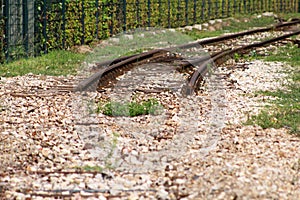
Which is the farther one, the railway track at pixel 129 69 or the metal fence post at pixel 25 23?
the metal fence post at pixel 25 23

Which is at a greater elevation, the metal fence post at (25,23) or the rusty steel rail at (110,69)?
the metal fence post at (25,23)

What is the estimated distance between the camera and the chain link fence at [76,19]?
14.7 m

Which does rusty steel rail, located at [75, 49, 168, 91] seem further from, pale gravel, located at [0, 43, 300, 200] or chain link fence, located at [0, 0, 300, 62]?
chain link fence, located at [0, 0, 300, 62]

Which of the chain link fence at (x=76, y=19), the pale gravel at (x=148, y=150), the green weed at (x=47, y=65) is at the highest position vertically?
the chain link fence at (x=76, y=19)

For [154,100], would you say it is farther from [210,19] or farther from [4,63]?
[210,19]

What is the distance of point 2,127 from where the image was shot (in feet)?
25.3

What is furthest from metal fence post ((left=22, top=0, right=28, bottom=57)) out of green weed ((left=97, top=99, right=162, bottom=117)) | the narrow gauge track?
green weed ((left=97, top=99, right=162, bottom=117))

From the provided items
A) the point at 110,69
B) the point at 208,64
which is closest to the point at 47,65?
the point at 110,69

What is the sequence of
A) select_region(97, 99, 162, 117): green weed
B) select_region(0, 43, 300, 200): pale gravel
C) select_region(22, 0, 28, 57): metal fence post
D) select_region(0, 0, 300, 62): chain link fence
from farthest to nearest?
select_region(22, 0, 28, 57): metal fence post
select_region(0, 0, 300, 62): chain link fence
select_region(97, 99, 162, 117): green weed
select_region(0, 43, 300, 200): pale gravel

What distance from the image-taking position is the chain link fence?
1470 cm

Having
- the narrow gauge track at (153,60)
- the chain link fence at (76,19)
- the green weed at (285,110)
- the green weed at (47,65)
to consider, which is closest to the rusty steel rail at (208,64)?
the narrow gauge track at (153,60)

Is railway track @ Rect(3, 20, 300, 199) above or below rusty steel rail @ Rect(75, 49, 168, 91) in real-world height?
below

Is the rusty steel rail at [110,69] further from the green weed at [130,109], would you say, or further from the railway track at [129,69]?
the green weed at [130,109]

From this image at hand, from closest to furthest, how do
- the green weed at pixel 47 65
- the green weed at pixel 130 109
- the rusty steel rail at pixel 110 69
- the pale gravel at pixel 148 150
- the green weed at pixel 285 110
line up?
the pale gravel at pixel 148 150, the green weed at pixel 285 110, the green weed at pixel 130 109, the rusty steel rail at pixel 110 69, the green weed at pixel 47 65
